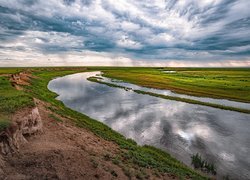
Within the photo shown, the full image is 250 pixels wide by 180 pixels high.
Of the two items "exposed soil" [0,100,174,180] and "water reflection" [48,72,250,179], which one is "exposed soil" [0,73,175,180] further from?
"water reflection" [48,72,250,179]

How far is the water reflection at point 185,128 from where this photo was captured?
1798cm

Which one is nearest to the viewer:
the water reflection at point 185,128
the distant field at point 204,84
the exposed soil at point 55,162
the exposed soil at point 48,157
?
the exposed soil at point 55,162

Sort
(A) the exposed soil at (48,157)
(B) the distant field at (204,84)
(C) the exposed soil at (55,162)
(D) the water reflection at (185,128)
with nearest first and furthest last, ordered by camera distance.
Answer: (C) the exposed soil at (55,162) < (A) the exposed soil at (48,157) < (D) the water reflection at (185,128) < (B) the distant field at (204,84)

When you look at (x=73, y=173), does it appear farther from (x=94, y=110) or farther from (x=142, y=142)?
(x=94, y=110)

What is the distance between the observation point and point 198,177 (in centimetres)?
1400

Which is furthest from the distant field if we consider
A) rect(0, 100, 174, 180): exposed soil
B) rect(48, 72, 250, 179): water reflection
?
rect(0, 100, 174, 180): exposed soil

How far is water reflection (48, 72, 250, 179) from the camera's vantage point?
1798 cm

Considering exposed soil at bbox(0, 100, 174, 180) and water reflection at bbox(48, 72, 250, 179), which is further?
water reflection at bbox(48, 72, 250, 179)

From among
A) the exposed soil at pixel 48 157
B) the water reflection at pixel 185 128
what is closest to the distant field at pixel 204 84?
the water reflection at pixel 185 128

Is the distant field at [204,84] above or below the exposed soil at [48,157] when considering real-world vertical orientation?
below

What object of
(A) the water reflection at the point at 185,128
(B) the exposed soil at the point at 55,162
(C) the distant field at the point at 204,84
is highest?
(B) the exposed soil at the point at 55,162

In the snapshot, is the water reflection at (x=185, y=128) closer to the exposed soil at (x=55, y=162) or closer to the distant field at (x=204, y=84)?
the exposed soil at (x=55, y=162)

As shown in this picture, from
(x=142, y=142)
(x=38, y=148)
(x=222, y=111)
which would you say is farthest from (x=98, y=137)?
(x=222, y=111)

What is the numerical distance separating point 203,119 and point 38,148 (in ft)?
79.5
